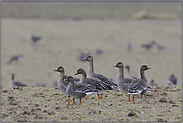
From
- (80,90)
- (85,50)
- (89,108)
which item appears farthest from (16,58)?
(89,108)

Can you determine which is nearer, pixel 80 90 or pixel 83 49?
pixel 80 90

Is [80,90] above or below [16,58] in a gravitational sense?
below

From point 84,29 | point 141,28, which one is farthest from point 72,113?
point 141,28

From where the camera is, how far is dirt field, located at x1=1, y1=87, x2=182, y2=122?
908 centimetres

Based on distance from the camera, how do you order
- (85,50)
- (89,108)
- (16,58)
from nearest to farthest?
(89,108) < (16,58) < (85,50)

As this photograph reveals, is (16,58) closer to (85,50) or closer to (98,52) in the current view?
(85,50)

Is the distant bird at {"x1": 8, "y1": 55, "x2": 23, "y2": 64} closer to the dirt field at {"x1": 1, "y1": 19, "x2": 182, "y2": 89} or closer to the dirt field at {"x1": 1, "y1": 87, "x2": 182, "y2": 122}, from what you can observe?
the dirt field at {"x1": 1, "y1": 19, "x2": 182, "y2": 89}

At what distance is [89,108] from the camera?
9883mm

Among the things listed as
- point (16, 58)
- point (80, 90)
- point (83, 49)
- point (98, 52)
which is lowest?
point (80, 90)

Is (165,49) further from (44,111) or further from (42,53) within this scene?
(44,111)

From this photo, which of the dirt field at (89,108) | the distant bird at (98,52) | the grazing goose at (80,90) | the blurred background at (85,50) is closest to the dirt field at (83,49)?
the blurred background at (85,50)

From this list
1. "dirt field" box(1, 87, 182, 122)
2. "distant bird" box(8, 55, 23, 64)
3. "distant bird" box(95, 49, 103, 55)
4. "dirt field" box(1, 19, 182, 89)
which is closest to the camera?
"dirt field" box(1, 87, 182, 122)

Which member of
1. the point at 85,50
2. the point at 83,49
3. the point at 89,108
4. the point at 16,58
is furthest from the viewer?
the point at 83,49

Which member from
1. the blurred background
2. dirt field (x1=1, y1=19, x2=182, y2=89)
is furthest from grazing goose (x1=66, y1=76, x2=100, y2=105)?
dirt field (x1=1, y1=19, x2=182, y2=89)
